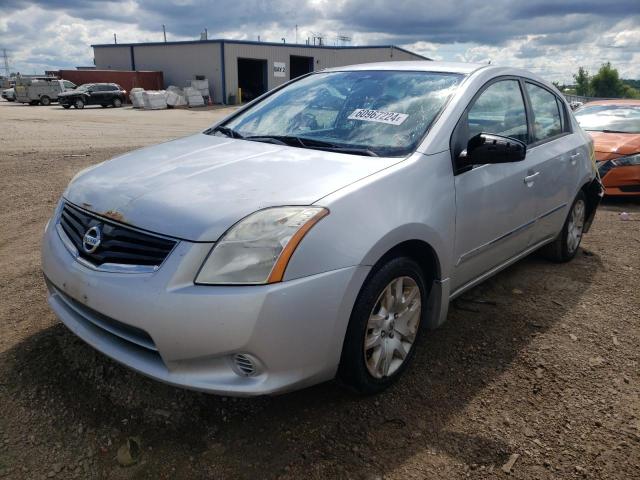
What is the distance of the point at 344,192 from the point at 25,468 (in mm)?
1745

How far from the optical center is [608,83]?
91.3 metres

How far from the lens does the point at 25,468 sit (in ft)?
6.99

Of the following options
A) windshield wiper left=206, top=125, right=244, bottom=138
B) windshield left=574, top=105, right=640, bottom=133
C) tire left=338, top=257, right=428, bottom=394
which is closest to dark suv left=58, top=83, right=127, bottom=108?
windshield left=574, top=105, right=640, bottom=133

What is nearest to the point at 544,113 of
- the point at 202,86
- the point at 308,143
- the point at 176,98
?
the point at 308,143

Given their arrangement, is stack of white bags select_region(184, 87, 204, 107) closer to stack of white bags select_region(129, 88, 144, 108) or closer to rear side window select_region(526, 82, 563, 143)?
stack of white bags select_region(129, 88, 144, 108)

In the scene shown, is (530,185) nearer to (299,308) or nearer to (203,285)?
(299,308)

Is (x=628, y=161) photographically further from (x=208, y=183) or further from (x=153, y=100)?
(x=153, y=100)

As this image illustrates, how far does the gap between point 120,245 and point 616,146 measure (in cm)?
711

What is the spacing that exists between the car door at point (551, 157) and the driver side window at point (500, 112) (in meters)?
0.14

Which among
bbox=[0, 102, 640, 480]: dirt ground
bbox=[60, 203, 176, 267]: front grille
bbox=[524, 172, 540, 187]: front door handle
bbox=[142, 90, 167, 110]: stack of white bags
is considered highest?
bbox=[524, 172, 540, 187]: front door handle

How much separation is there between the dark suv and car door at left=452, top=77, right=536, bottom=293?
112 feet

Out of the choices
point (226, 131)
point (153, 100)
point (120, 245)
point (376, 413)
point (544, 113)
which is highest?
point (544, 113)

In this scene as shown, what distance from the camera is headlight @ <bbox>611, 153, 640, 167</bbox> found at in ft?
23.2

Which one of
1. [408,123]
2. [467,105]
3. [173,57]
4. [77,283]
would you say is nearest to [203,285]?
[77,283]
